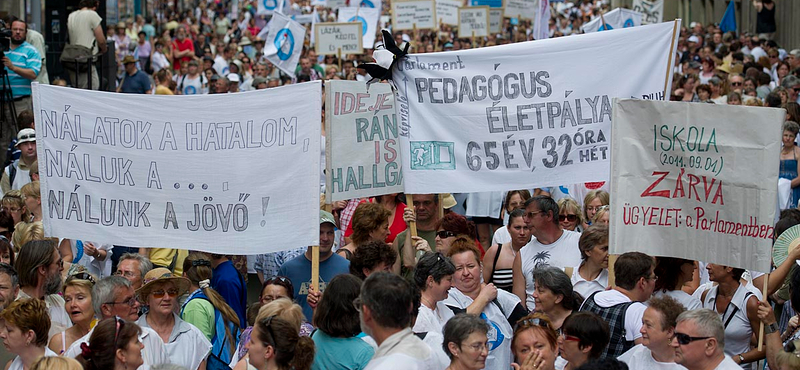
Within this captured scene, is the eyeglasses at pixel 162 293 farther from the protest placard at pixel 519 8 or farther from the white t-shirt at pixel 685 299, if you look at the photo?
the protest placard at pixel 519 8

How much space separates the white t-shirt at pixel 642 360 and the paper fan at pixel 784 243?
175cm

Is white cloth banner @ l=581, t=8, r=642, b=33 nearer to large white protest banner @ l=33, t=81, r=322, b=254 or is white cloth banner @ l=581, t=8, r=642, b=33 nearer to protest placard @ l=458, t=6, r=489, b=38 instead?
protest placard @ l=458, t=6, r=489, b=38

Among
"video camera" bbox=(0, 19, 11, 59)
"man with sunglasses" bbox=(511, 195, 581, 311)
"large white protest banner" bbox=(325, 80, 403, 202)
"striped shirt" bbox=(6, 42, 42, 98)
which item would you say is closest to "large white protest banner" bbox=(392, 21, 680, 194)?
"man with sunglasses" bbox=(511, 195, 581, 311)

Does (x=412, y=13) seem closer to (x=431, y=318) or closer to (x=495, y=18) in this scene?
(x=495, y=18)

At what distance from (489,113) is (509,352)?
2.16 metres

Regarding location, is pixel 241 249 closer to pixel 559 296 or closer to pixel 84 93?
pixel 84 93

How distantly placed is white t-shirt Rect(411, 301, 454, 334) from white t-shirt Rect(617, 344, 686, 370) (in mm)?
964

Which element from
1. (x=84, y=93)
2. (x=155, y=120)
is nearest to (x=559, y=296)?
(x=155, y=120)

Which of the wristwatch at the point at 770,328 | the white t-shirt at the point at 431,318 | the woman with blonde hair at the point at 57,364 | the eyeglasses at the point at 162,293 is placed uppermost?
the woman with blonde hair at the point at 57,364

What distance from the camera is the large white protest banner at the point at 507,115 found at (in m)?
8.23

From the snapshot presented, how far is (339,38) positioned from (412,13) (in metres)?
3.10

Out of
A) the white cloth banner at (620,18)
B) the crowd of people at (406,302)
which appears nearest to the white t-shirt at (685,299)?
the crowd of people at (406,302)

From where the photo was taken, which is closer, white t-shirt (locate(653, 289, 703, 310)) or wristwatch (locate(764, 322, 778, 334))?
wristwatch (locate(764, 322, 778, 334))

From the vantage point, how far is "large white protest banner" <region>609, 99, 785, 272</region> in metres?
6.71
